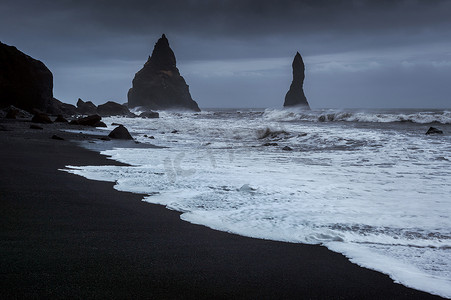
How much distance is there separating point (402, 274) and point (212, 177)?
3439 millimetres

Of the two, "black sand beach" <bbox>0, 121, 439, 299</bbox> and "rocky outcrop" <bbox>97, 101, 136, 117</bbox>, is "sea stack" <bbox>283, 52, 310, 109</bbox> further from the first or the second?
"black sand beach" <bbox>0, 121, 439, 299</bbox>

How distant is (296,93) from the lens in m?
109

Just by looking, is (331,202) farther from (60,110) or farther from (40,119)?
(60,110)

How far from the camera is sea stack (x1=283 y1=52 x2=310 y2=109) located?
109 m

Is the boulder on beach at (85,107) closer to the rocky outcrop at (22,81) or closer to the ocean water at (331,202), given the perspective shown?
the rocky outcrop at (22,81)

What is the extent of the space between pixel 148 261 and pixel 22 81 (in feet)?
103

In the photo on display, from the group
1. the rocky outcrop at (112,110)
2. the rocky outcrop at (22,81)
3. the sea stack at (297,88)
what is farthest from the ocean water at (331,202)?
the sea stack at (297,88)

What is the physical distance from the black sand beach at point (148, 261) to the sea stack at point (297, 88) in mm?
107744

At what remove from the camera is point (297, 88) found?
108938 millimetres

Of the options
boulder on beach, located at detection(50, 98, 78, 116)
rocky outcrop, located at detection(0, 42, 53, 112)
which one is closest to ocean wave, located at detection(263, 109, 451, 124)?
boulder on beach, located at detection(50, 98, 78, 116)

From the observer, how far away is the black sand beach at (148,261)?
1765 millimetres

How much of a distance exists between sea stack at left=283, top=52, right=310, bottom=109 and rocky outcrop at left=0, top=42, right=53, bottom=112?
86097 mm

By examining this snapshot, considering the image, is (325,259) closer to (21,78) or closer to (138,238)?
(138,238)

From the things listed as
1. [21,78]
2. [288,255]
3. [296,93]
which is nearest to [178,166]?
[288,255]
